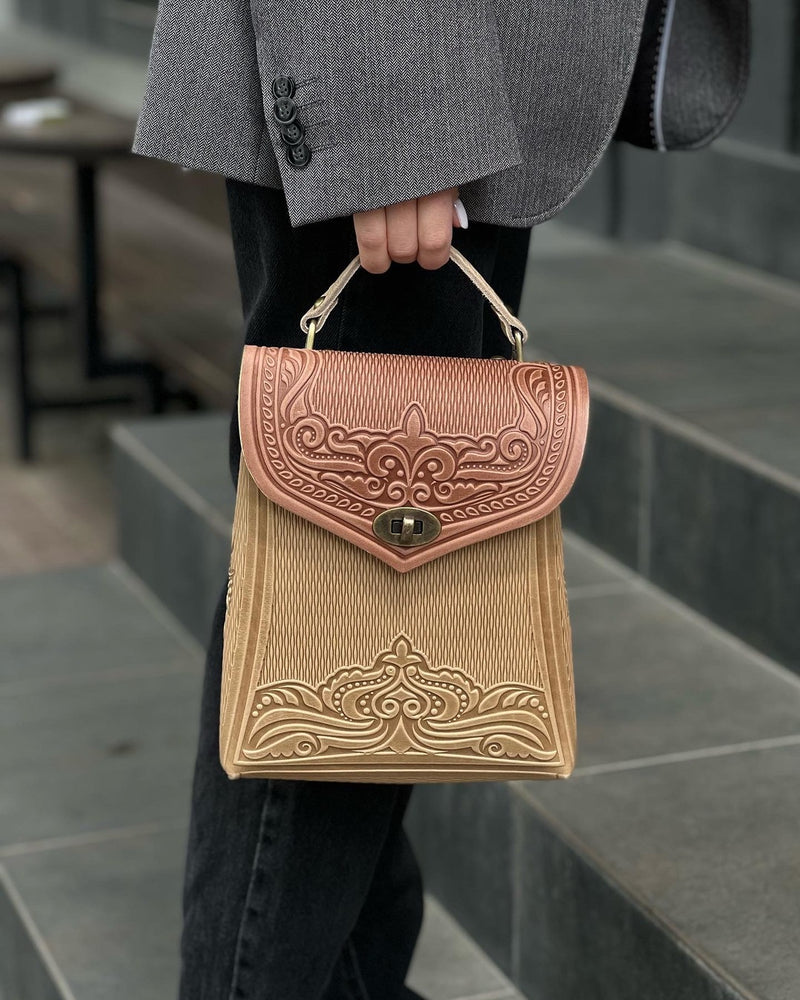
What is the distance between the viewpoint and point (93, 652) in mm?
2891

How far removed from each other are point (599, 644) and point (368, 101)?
4.00ft

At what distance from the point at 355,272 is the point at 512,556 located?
10.1 inches

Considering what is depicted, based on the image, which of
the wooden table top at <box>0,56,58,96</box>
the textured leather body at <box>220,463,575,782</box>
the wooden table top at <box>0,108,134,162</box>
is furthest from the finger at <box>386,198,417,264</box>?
the wooden table top at <box>0,56,58,96</box>

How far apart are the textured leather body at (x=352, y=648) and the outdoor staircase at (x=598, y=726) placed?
42cm

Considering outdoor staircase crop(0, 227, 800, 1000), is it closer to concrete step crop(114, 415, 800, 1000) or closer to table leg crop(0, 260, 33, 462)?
concrete step crop(114, 415, 800, 1000)

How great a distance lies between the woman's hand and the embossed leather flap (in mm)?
89

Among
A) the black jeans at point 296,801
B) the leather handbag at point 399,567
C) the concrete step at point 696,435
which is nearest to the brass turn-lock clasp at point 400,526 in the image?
the leather handbag at point 399,567

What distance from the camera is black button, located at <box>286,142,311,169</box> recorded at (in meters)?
1.18

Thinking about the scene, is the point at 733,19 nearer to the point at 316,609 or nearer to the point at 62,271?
the point at 316,609

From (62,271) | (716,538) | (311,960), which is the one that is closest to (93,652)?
(716,538)

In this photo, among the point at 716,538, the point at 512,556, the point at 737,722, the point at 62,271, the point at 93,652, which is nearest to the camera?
the point at 512,556

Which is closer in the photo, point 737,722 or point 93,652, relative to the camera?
point 737,722

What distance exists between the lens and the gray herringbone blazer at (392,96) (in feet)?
3.86

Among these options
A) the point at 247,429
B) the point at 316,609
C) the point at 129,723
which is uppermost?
the point at 247,429
